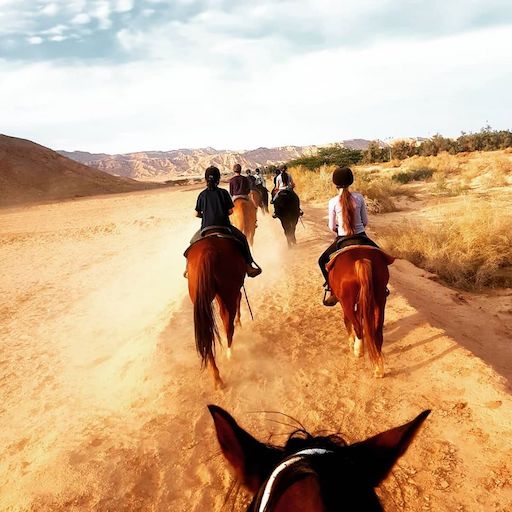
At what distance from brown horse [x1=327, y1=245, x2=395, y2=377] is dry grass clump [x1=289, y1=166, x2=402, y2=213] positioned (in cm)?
1298

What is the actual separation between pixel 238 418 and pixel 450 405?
225 centimetres

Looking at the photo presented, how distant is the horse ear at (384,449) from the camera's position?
1251 millimetres

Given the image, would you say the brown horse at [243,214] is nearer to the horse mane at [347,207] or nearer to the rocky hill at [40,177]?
the horse mane at [347,207]

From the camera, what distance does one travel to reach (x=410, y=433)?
1272 millimetres

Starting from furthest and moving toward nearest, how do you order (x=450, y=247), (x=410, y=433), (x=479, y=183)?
(x=479, y=183), (x=450, y=247), (x=410, y=433)

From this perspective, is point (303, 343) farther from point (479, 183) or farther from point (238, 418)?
point (479, 183)

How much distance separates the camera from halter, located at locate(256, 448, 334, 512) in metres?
1.13

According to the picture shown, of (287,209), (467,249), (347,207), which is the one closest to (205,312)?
(347,207)

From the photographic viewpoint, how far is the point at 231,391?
14.9ft

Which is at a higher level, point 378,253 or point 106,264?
point 378,253

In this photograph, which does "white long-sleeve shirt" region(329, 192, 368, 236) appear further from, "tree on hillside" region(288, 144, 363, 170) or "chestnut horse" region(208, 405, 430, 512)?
"tree on hillside" region(288, 144, 363, 170)

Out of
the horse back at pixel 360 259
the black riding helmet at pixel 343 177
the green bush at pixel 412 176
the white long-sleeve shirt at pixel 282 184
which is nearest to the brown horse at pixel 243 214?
the white long-sleeve shirt at pixel 282 184

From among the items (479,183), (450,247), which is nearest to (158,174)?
(479,183)

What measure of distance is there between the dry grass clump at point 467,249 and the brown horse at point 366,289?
17.2 ft
